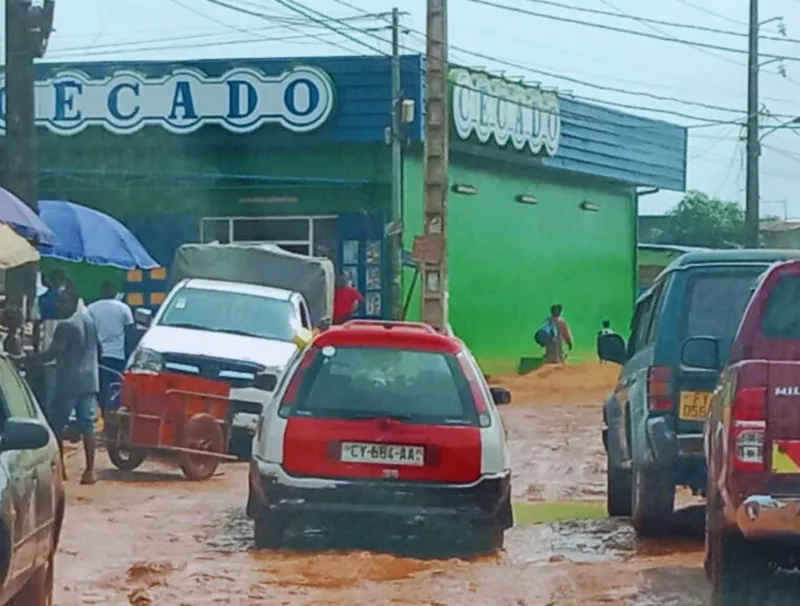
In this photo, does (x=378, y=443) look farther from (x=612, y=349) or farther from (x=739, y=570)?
(x=612, y=349)

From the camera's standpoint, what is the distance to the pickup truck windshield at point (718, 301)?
11969 millimetres

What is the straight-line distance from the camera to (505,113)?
3453cm

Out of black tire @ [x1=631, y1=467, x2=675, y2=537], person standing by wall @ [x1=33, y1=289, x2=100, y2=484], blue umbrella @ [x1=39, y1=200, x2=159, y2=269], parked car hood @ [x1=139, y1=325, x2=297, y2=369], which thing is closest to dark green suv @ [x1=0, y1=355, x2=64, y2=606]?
black tire @ [x1=631, y1=467, x2=675, y2=537]

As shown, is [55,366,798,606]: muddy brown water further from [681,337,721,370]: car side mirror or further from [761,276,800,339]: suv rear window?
[761,276,800,339]: suv rear window

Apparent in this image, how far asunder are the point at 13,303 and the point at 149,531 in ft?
18.3

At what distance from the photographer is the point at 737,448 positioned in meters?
8.08

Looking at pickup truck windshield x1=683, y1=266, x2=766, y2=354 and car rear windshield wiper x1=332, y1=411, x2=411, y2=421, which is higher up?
pickup truck windshield x1=683, y1=266, x2=766, y2=354

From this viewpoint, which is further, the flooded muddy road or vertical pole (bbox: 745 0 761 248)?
vertical pole (bbox: 745 0 761 248)

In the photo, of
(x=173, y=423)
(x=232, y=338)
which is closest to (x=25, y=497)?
(x=173, y=423)

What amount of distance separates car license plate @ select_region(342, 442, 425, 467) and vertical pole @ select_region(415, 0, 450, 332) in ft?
37.8

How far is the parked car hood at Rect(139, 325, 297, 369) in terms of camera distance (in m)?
17.9

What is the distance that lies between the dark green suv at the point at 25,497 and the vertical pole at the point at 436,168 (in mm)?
14051

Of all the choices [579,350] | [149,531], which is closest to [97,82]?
[579,350]

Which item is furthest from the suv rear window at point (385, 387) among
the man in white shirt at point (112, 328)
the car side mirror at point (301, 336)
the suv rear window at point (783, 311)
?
the man in white shirt at point (112, 328)
